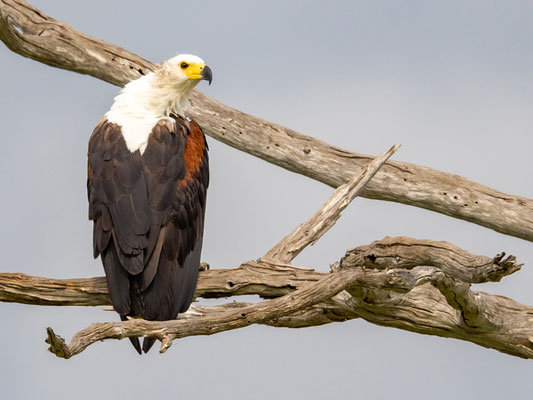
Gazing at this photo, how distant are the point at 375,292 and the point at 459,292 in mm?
544

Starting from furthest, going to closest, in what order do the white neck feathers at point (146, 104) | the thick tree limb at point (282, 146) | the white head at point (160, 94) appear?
1. the thick tree limb at point (282, 146)
2. the white head at point (160, 94)
3. the white neck feathers at point (146, 104)

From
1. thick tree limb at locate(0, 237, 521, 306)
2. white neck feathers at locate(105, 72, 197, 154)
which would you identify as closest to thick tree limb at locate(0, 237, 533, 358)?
thick tree limb at locate(0, 237, 521, 306)

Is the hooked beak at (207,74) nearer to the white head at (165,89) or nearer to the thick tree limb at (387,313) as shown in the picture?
the white head at (165,89)

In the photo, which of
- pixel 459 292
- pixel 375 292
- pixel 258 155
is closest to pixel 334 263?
pixel 375 292

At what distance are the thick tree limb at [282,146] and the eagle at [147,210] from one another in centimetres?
241

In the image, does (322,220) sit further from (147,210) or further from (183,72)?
(183,72)

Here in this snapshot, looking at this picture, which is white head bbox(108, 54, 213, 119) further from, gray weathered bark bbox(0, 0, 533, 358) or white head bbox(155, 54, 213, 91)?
gray weathered bark bbox(0, 0, 533, 358)

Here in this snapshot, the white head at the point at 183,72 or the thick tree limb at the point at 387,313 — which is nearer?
the thick tree limb at the point at 387,313

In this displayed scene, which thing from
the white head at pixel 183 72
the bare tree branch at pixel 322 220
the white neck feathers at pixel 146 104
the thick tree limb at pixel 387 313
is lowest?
the thick tree limb at pixel 387 313

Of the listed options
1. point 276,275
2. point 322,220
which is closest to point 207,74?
point 322,220

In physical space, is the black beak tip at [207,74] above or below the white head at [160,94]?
above

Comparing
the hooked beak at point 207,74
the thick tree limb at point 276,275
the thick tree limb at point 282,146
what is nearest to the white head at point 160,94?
the hooked beak at point 207,74

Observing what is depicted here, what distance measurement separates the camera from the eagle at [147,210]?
22.1 feet

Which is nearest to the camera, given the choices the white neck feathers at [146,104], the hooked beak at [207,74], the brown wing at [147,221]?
the brown wing at [147,221]
